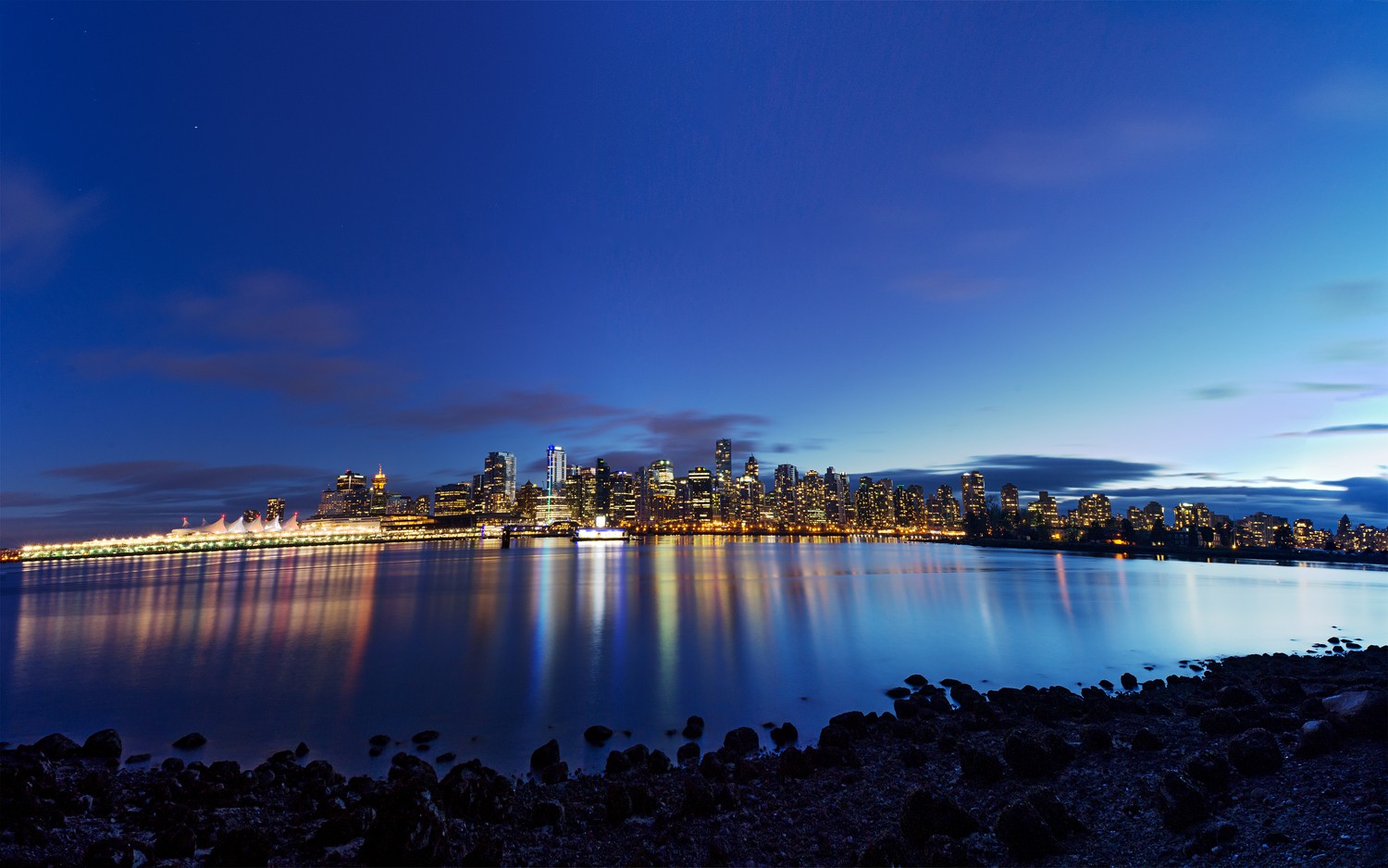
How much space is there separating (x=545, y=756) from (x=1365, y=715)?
1336 centimetres

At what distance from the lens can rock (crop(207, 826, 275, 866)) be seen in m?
8.23

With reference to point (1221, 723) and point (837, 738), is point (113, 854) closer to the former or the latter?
point (837, 738)

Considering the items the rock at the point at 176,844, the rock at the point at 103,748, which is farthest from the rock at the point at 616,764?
the rock at the point at 103,748

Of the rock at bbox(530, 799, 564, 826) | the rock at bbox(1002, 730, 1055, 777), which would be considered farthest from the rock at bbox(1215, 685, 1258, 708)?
the rock at bbox(530, 799, 564, 826)

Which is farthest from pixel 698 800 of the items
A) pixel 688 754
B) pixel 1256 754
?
pixel 1256 754

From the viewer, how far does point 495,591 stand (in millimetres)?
53969

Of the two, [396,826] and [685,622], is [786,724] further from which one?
[685,622]

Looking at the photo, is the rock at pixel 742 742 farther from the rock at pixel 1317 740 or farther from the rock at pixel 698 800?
the rock at pixel 1317 740

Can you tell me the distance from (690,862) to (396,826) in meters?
3.60

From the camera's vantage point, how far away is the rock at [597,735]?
15.5 metres

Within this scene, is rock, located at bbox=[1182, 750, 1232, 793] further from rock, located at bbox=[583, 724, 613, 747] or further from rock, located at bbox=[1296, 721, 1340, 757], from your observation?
rock, located at bbox=[583, 724, 613, 747]

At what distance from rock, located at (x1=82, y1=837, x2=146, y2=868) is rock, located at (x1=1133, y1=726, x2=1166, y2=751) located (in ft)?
47.0

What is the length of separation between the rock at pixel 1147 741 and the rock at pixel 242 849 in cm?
1284

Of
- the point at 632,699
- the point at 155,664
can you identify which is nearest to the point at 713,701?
the point at 632,699
